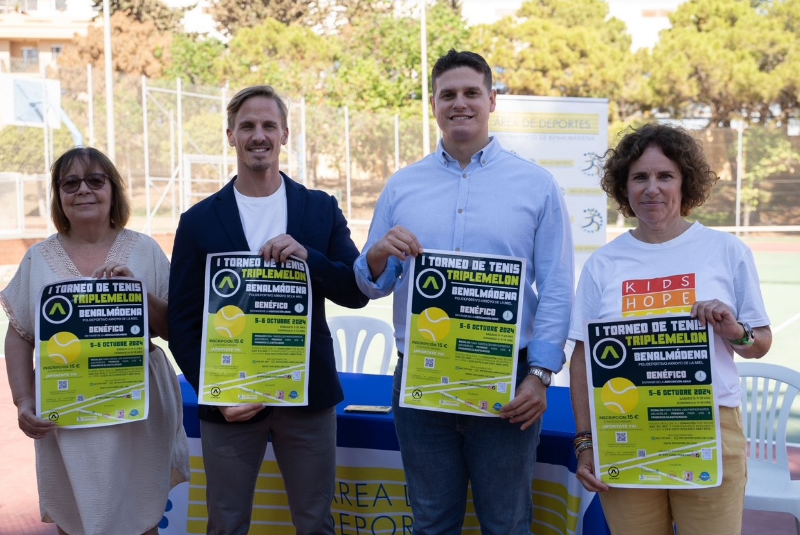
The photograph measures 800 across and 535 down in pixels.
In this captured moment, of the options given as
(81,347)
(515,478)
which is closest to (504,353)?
(515,478)

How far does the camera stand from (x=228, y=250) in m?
3.11

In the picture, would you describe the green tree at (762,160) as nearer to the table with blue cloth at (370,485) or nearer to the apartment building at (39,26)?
the table with blue cloth at (370,485)

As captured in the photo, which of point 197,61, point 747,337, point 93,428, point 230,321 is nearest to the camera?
point 747,337

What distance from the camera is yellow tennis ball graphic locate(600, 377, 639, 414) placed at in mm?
2648

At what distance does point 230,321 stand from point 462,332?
0.87 m

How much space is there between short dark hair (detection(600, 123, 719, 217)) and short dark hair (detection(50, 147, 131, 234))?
75.2 inches

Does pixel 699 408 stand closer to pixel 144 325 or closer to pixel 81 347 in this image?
pixel 144 325

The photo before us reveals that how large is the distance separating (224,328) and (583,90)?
1242 inches

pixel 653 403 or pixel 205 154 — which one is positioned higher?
pixel 205 154

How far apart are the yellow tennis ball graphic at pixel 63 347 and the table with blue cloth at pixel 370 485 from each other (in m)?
0.98

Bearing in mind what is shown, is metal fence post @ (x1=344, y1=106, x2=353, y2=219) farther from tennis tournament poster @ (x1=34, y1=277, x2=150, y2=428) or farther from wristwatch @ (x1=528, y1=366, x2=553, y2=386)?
wristwatch @ (x1=528, y1=366, x2=553, y2=386)

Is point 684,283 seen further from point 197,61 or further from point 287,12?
point 287,12

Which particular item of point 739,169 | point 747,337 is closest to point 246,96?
Answer: point 747,337

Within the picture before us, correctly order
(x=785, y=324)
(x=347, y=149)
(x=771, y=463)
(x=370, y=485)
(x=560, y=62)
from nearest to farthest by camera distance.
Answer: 1. (x=370, y=485)
2. (x=771, y=463)
3. (x=785, y=324)
4. (x=347, y=149)
5. (x=560, y=62)
